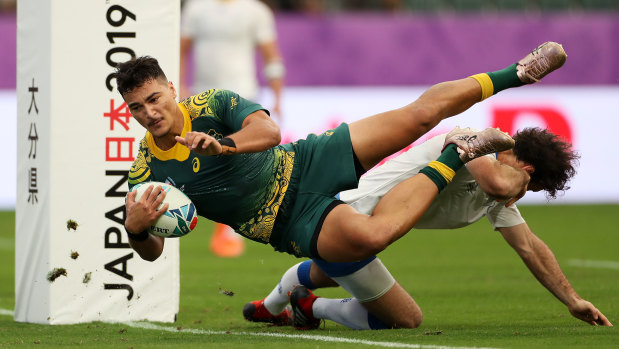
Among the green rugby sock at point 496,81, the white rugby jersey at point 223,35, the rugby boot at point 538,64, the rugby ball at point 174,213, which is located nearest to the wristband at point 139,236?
the rugby ball at point 174,213

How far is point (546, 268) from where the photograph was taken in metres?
6.05

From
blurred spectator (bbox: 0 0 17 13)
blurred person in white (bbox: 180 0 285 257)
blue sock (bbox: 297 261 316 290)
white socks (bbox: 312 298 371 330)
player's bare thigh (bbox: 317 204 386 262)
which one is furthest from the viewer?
blurred spectator (bbox: 0 0 17 13)

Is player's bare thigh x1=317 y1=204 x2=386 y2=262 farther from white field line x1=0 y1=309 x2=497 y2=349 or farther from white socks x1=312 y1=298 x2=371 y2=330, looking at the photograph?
white socks x1=312 y1=298 x2=371 y2=330

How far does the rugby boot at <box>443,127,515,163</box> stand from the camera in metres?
5.66

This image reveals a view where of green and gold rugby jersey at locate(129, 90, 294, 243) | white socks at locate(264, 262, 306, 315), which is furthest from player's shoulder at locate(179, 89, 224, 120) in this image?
white socks at locate(264, 262, 306, 315)

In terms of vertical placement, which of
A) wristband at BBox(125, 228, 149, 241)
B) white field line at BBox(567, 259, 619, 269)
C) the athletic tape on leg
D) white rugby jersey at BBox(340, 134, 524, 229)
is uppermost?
white rugby jersey at BBox(340, 134, 524, 229)

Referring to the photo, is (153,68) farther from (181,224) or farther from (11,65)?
(11,65)

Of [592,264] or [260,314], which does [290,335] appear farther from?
[592,264]

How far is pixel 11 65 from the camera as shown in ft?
48.7

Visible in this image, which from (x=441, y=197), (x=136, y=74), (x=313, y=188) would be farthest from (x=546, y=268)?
(x=136, y=74)

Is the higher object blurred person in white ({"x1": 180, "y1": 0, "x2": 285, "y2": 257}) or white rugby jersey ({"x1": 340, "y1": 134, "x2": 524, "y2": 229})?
blurred person in white ({"x1": 180, "y1": 0, "x2": 285, "y2": 257})

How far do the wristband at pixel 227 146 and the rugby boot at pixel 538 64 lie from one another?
1.87 meters

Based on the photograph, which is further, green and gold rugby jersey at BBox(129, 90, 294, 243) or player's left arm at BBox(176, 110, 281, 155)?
green and gold rugby jersey at BBox(129, 90, 294, 243)

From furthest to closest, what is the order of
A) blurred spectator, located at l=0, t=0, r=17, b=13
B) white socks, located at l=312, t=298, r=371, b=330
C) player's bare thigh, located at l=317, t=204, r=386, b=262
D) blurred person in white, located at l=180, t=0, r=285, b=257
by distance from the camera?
blurred spectator, located at l=0, t=0, r=17, b=13 < blurred person in white, located at l=180, t=0, r=285, b=257 < white socks, located at l=312, t=298, r=371, b=330 < player's bare thigh, located at l=317, t=204, r=386, b=262
